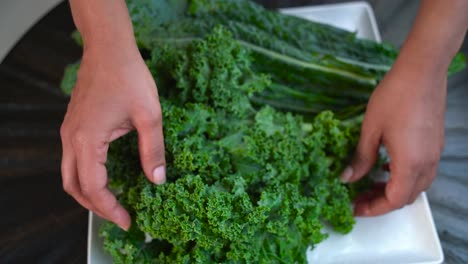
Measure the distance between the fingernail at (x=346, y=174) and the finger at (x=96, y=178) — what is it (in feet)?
2.45

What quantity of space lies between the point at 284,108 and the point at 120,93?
2.48 feet

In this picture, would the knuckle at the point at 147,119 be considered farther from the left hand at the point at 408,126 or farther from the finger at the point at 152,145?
the left hand at the point at 408,126

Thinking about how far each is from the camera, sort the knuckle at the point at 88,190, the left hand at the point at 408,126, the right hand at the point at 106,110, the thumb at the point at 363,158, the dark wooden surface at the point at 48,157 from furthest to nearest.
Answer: the dark wooden surface at the point at 48,157
the thumb at the point at 363,158
the left hand at the point at 408,126
the knuckle at the point at 88,190
the right hand at the point at 106,110

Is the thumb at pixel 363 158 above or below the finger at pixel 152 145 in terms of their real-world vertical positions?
below

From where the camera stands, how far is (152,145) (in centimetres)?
135

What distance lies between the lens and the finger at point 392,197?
5.24 ft

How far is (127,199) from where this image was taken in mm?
1615

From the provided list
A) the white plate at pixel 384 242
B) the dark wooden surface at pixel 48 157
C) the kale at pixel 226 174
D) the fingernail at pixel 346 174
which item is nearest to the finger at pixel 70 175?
the kale at pixel 226 174

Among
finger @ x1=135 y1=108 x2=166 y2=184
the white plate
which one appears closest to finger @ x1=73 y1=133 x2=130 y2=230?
finger @ x1=135 y1=108 x2=166 y2=184

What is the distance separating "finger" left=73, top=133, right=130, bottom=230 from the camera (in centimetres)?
131

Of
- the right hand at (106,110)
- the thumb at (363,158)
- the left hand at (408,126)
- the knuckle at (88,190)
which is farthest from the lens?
the thumb at (363,158)

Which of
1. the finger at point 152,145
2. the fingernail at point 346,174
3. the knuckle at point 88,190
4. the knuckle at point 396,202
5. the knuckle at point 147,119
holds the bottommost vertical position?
the knuckle at point 396,202

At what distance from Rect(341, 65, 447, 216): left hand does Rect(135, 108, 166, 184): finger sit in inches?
27.3

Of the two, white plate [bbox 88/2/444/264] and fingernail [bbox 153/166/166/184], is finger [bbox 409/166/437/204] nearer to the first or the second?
white plate [bbox 88/2/444/264]
